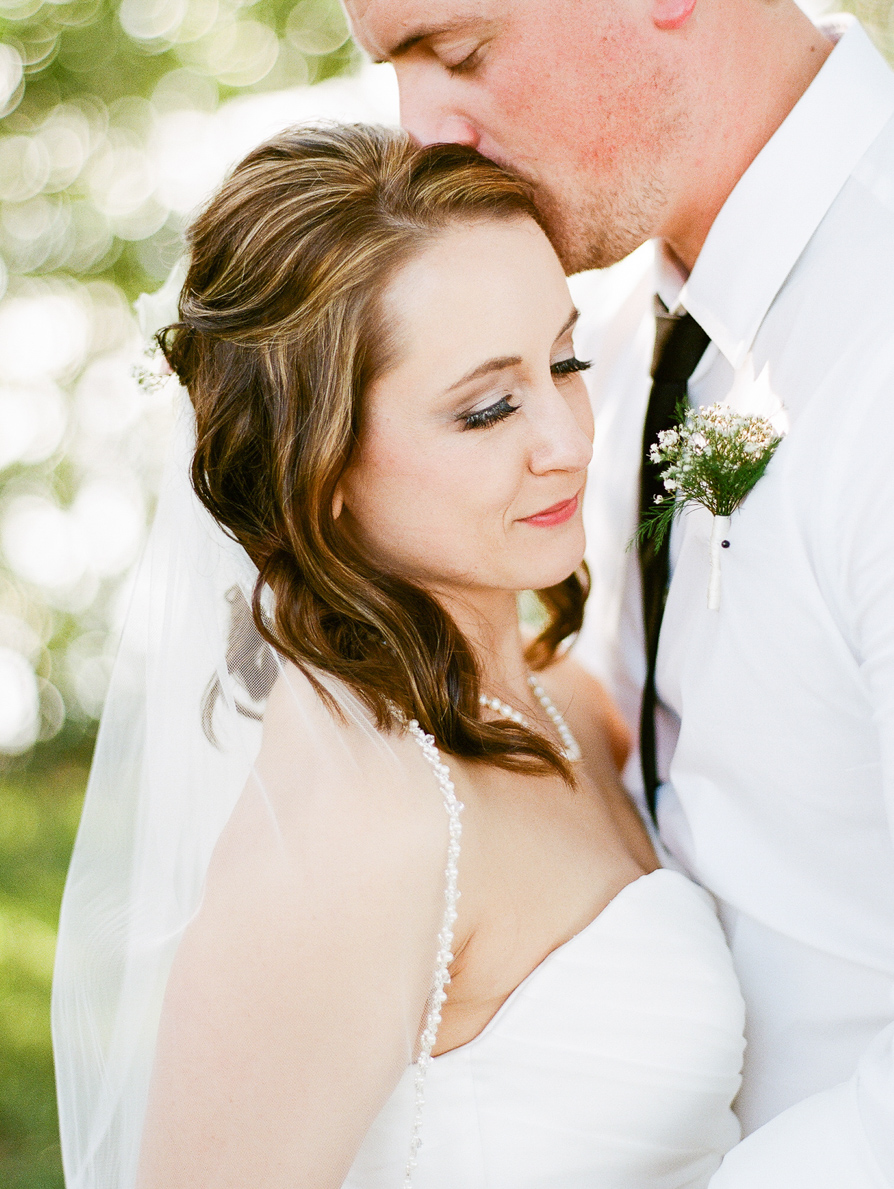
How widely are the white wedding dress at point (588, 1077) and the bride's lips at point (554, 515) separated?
0.75 metres

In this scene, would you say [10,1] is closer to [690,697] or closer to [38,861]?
[38,861]

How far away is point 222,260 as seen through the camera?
2.10 m

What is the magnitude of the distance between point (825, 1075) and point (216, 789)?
1.32 m

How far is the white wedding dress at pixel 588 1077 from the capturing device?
6.51ft

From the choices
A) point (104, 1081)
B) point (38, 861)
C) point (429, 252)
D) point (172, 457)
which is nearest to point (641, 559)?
point (429, 252)

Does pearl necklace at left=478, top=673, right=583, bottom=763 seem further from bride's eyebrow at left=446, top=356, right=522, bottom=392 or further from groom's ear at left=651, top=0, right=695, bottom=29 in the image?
groom's ear at left=651, top=0, right=695, bottom=29

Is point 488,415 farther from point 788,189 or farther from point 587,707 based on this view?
point 587,707

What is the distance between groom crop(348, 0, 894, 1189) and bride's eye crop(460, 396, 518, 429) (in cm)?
48

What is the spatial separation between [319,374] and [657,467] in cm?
87

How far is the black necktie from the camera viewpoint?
2.45 meters

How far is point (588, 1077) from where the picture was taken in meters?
2.01

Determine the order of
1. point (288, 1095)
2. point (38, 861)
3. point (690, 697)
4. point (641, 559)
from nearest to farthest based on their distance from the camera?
1. point (288, 1095)
2. point (690, 697)
3. point (641, 559)
4. point (38, 861)

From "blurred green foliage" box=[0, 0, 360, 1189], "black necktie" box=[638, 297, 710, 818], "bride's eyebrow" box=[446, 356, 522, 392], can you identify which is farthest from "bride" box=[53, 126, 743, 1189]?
"blurred green foliage" box=[0, 0, 360, 1189]

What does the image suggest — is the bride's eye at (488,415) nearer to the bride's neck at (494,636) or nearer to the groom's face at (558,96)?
the bride's neck at (494,636)
